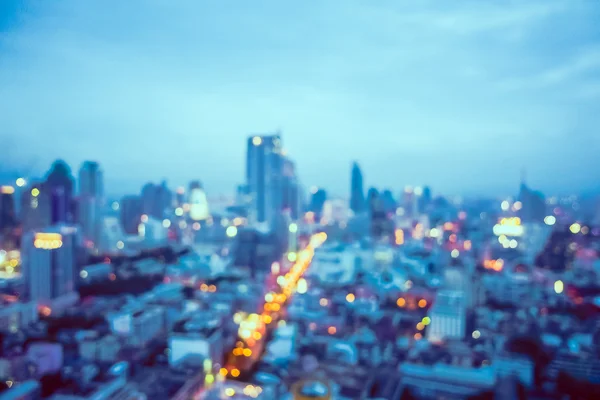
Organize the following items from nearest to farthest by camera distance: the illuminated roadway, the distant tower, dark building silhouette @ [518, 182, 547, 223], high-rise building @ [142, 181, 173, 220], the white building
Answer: the illuminated roadway < the white building < the distant tower < dark building silhouette @ [518, 182, 547, 223] < high-rise building @ [142, 181, 173, 220]

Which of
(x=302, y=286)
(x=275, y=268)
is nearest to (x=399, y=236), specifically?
(x=275, y=268)

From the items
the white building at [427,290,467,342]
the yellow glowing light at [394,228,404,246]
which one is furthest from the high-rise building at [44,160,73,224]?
the yellow glowing light at [394,228,404,246]

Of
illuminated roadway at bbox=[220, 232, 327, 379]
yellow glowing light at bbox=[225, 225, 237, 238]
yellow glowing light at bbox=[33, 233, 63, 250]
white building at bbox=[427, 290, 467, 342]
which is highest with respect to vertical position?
yellow glowing light at bbox=[33, 233, 63, 250]

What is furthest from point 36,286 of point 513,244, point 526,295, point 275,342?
point 513,244

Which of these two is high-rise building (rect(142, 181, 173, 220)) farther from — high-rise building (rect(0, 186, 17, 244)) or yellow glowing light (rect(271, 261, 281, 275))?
high-rise building (rect(0, 186, 17, 244))

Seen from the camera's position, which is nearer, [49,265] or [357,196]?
[49,265]

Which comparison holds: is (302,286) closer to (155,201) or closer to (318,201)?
(155,201)

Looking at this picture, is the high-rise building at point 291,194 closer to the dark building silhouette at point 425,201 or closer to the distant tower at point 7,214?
the dark building silhouette at point 425,201
